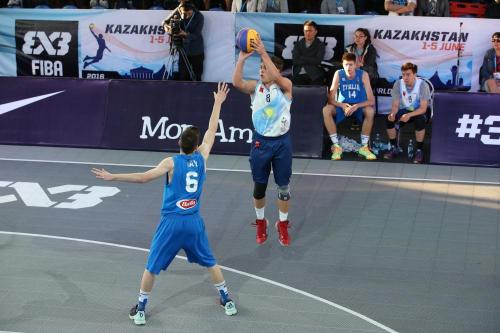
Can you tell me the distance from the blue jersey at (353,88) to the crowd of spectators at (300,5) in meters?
2.25

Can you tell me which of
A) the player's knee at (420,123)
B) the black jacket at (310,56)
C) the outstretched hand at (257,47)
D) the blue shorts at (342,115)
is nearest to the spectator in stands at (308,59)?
the black jacket at (310,56)

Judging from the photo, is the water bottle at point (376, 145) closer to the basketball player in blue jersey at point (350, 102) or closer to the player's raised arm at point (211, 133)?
the basketball player in blue jersey at point (350, 102)

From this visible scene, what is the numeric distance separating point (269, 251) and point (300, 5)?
8701mm

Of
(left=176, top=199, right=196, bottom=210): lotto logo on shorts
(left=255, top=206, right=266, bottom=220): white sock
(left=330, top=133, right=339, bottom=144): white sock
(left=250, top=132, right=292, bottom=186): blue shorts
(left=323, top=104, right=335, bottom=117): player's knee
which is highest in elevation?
(left=176, top=199, right=196, bottom=210): lotto logo on shorts

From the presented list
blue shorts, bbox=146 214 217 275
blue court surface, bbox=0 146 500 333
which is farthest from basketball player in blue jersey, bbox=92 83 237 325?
blue court surface, bbox=0 146 500 333

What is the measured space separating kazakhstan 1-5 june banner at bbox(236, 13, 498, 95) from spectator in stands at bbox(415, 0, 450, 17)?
19.4 inches

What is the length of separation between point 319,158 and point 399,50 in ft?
9.27

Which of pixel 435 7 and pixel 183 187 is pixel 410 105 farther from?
pixel 183 187

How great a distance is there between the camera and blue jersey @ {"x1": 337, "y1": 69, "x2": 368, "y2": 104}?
1658 cm

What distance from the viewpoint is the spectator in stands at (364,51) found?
1744 cm

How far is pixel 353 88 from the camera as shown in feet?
54.5

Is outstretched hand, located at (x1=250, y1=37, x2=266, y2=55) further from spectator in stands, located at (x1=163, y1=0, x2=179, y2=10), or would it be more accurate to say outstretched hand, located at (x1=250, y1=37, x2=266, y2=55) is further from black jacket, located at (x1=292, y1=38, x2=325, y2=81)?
spectator in stands, located at (x1=163, y1=0, x2=179, y2=10)

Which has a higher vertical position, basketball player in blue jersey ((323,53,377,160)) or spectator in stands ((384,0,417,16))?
spectator in stands ((384,0,417,16))

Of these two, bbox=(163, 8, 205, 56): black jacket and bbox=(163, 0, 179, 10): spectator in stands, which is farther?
bbox=(163, 0, 179, 10): spectator in stands
